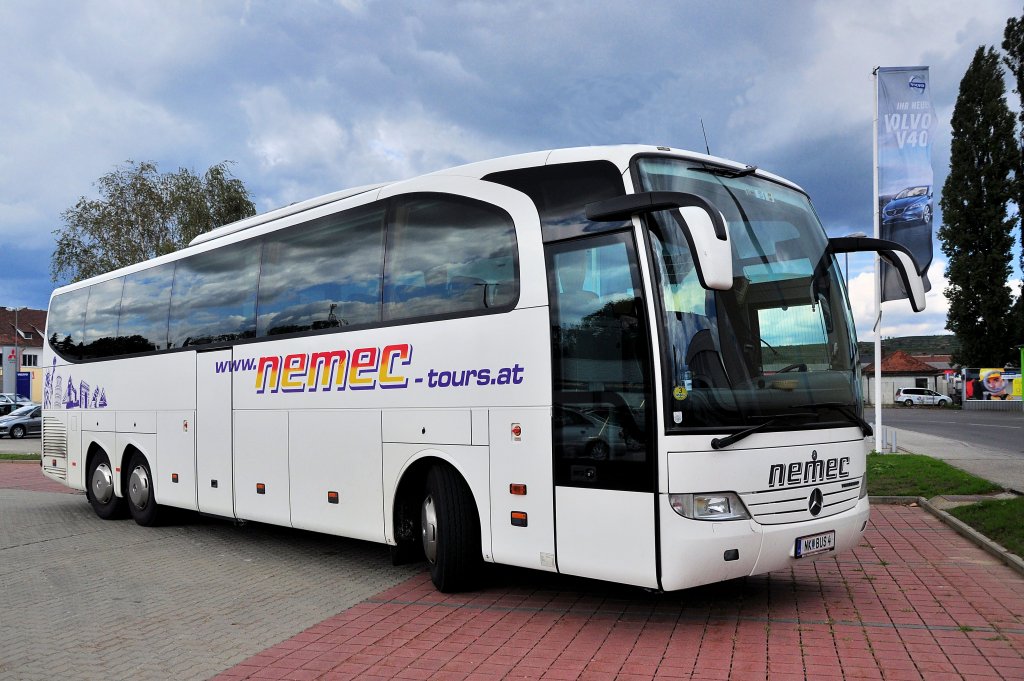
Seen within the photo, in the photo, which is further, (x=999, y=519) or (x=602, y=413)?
(x=999, y=519)

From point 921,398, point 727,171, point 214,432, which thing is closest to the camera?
point 727,171

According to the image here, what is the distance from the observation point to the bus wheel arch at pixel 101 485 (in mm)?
13141

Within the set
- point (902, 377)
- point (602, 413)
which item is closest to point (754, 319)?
point (602, 413)

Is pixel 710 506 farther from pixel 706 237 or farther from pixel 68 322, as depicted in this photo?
pixel 68 322

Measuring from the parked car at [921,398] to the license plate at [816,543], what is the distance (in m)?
67.2

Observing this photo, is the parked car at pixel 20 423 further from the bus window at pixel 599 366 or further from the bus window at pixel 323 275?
the bus window at pixel 599 366

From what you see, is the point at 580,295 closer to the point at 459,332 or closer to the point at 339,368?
the point at 459,332

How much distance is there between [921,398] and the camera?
72438mm

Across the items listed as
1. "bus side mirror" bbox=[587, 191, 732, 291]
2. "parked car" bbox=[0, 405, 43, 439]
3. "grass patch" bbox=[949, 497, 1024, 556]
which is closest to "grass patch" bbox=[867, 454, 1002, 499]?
"grass patch" bbox=[949, 497, 1024, 556]

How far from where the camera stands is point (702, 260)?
5410 millimetres

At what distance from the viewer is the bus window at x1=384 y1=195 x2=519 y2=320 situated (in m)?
7.16

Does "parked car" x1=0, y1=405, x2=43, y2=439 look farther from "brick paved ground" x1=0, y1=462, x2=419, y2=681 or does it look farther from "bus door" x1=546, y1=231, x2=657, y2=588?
"bus door" x1=546, y1=231, x2=657, y2=588

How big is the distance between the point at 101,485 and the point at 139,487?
1293 mm

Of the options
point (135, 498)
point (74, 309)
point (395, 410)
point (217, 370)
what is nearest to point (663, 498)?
point (395, 410)
